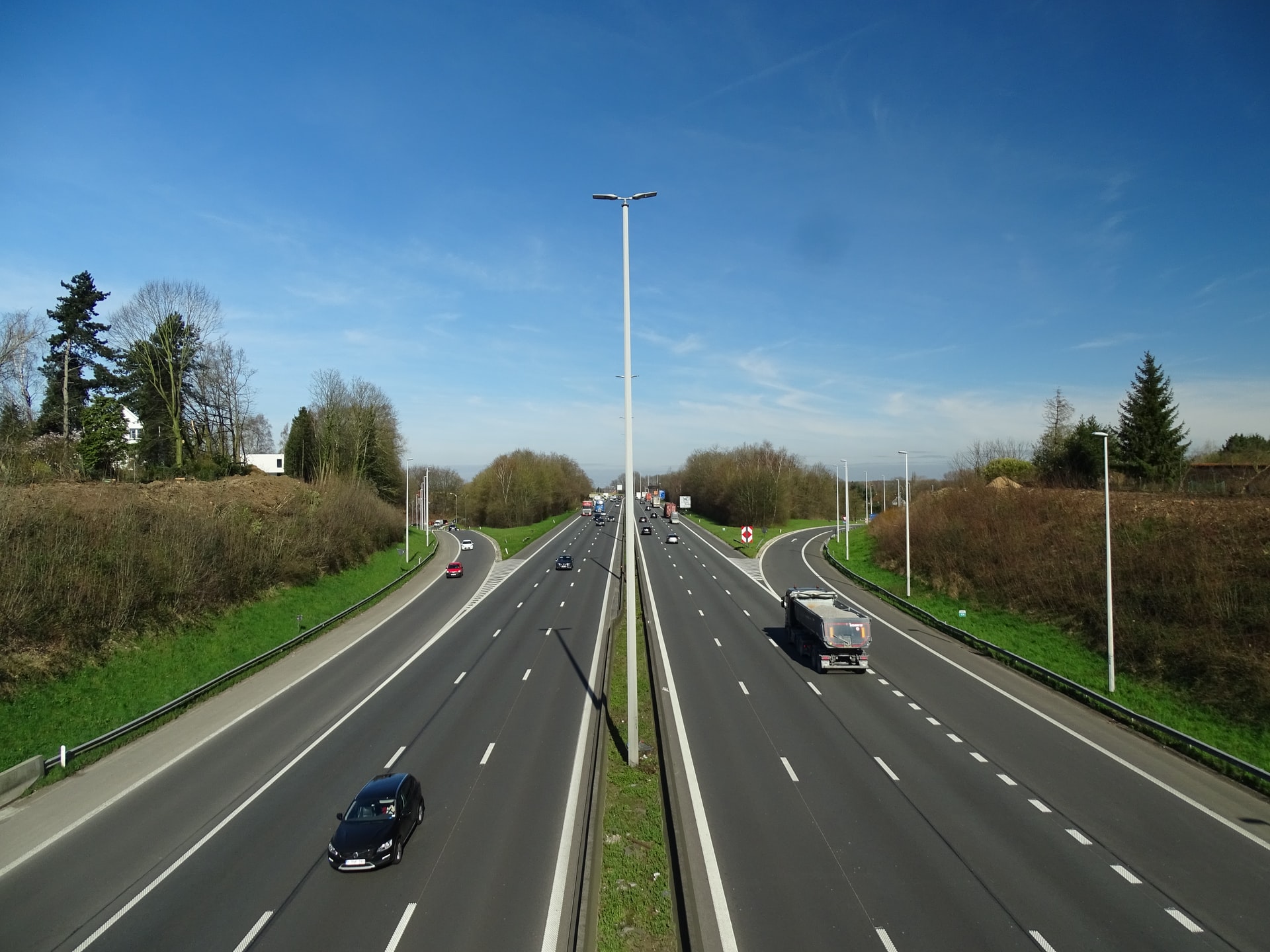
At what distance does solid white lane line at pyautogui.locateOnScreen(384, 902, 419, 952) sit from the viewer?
389 inches

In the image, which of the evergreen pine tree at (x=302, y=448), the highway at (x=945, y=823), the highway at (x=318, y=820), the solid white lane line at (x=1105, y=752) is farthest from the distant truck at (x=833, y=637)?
the evergreen pine tree at (x=302, y=448)

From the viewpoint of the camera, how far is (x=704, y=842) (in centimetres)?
1309

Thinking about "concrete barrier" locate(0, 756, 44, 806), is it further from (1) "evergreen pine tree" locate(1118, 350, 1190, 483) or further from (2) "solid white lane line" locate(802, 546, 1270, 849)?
(1) "evergreen pine tree" locate(1118, 350, 1190, 483)

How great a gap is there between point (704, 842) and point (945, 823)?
4776 millimetres

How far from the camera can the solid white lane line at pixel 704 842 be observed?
33.6ft

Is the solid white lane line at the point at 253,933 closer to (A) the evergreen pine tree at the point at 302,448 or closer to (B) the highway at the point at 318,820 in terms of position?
(B) the highway at the point at 318,820

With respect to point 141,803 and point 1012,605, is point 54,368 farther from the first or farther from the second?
point 1012,605

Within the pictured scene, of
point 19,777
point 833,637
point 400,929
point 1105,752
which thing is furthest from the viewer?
point 833,637

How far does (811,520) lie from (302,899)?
10789 centimetres

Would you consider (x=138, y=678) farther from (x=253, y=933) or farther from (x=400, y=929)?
(x=400, y=929)

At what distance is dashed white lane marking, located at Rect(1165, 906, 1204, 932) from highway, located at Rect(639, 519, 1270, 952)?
0.09 ft

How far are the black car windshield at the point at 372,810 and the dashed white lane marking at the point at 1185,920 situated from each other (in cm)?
1250

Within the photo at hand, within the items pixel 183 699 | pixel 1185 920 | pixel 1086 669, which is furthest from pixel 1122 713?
pixel 183 699

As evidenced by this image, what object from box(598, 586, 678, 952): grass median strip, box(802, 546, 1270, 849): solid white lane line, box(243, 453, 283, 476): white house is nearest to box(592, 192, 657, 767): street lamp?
box(598, 586, 678, 952): grass median strip
